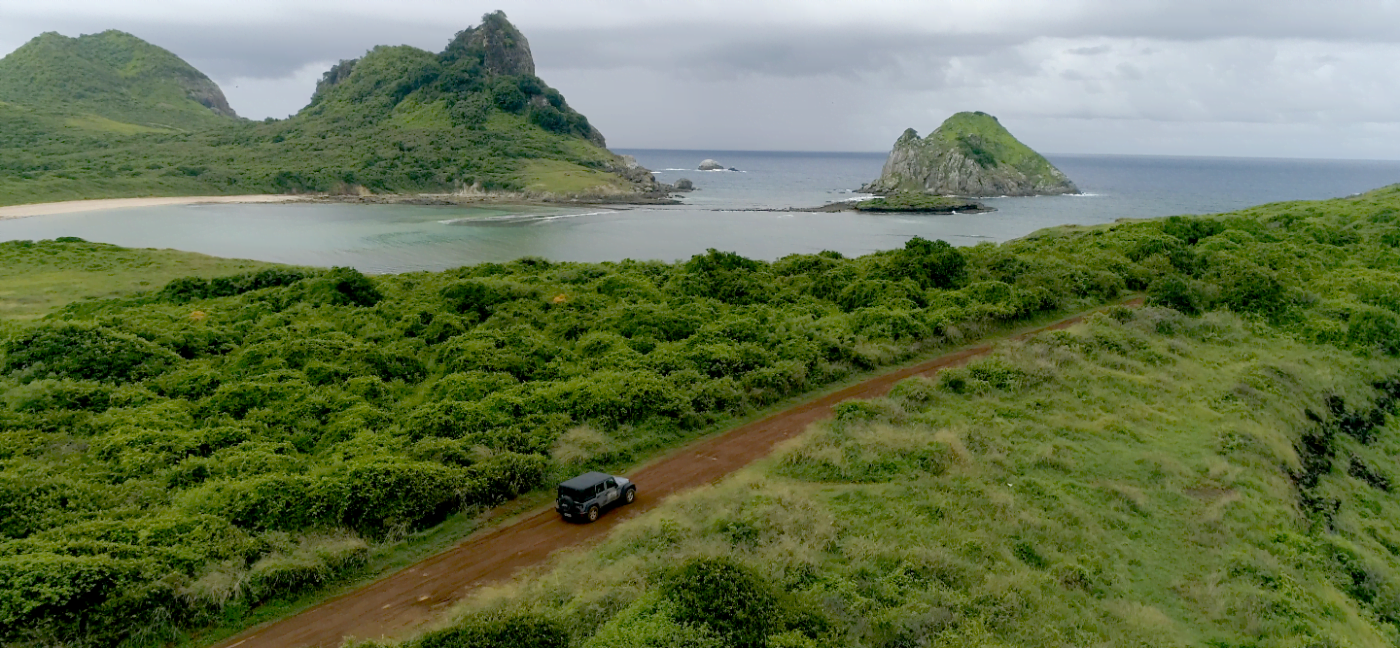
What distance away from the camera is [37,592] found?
15.8 m

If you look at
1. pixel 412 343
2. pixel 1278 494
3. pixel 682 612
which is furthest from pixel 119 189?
pixel 1278 494

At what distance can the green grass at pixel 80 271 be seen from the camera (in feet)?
170

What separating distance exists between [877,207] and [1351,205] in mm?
84623

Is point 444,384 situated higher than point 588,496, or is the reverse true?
point 444,384

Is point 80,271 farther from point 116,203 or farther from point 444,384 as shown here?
point 116,203

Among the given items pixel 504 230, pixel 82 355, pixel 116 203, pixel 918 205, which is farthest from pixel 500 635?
pixel 116 203

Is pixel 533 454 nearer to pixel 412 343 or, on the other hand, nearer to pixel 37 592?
pixel 37 592

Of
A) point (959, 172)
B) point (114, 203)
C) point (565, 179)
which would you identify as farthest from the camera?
point (959, 172)

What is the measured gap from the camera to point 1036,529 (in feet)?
72.2

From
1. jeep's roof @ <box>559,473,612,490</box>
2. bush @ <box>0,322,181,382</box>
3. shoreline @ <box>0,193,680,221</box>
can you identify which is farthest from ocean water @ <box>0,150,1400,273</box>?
jeep's roof @ <box>559,473,612,490</box>

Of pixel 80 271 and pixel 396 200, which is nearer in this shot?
pixel 80 271

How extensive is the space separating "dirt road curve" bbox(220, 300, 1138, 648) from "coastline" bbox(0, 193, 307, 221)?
124 m

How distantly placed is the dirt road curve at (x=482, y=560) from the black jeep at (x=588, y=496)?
376mm

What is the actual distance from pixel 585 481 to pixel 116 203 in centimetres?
14946
